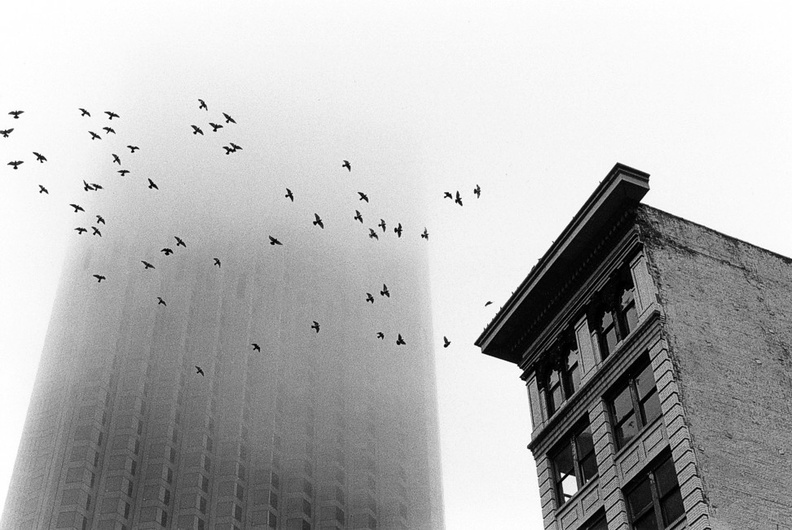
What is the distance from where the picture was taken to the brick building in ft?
104

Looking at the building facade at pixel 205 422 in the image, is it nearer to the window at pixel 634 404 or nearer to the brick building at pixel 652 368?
the brick building at pixel 652 368

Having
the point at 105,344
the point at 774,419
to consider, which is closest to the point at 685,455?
the point at 774,419

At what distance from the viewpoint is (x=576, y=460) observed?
123 ft

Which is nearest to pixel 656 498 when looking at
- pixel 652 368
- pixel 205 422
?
pixel 652 368

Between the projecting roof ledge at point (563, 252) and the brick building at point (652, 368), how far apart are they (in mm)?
49

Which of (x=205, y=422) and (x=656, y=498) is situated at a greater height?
(x=205, y=422)

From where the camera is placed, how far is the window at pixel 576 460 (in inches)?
1453

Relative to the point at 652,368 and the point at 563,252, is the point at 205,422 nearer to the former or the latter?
the point at 563,252

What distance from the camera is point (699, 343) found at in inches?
1380

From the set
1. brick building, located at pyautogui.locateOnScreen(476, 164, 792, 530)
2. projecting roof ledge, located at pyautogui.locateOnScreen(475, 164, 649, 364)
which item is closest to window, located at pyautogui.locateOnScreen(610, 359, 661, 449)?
brick building, located at pyautogui.locateOnScreen(476, 164, 792, 530)

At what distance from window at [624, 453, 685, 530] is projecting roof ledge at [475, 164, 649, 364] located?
374 inches

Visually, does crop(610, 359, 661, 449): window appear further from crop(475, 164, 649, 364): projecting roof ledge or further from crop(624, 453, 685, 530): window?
crop(475, 164, 649, 364): projecting roof ledge

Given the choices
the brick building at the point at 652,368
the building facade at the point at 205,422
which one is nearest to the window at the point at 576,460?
the brick building at the point at 652,368

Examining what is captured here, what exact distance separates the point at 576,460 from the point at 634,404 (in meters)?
3.49
